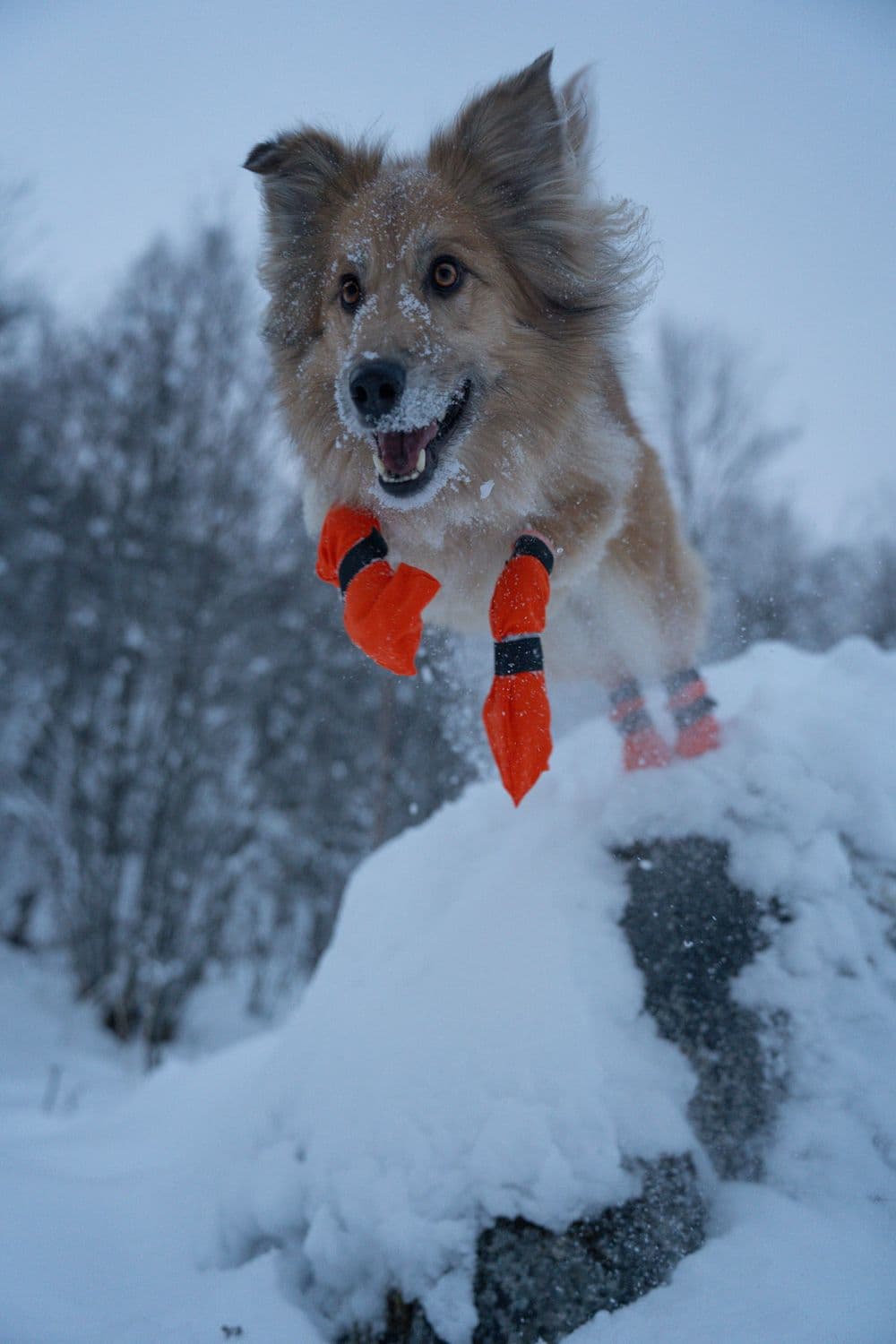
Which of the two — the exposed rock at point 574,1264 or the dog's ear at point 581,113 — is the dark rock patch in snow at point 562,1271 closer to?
the exposed rock at point 574,1264

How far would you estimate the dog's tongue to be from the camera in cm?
204

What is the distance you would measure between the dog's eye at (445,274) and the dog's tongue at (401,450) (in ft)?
1.41

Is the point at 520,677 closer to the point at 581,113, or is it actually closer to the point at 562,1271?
the point at 562,1271

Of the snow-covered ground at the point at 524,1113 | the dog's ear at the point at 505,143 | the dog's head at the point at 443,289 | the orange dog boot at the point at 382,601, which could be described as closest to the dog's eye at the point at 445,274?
Answer: the dog's head at the point at 443,289

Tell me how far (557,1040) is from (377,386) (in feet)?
5.86

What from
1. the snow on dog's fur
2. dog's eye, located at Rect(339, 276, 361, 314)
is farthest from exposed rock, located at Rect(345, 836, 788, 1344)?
dog's eye, located at Rect(339, 276, 361, 314)

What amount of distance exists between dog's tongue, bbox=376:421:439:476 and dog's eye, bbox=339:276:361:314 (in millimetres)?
527

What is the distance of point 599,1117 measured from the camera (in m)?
1.96

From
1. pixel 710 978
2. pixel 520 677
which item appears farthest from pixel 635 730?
pixel 520 677

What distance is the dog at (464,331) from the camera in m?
2.07

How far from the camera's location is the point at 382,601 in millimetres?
2139

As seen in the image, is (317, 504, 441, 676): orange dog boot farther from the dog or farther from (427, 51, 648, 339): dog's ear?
(427, 51, 648, 339): dog's ear

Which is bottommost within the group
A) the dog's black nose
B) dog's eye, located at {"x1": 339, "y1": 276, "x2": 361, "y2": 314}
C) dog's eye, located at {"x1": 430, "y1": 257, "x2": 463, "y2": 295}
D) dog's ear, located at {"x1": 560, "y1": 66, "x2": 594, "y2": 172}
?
the dog's black nose

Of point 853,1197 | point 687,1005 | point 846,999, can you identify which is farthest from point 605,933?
point 853,1197
